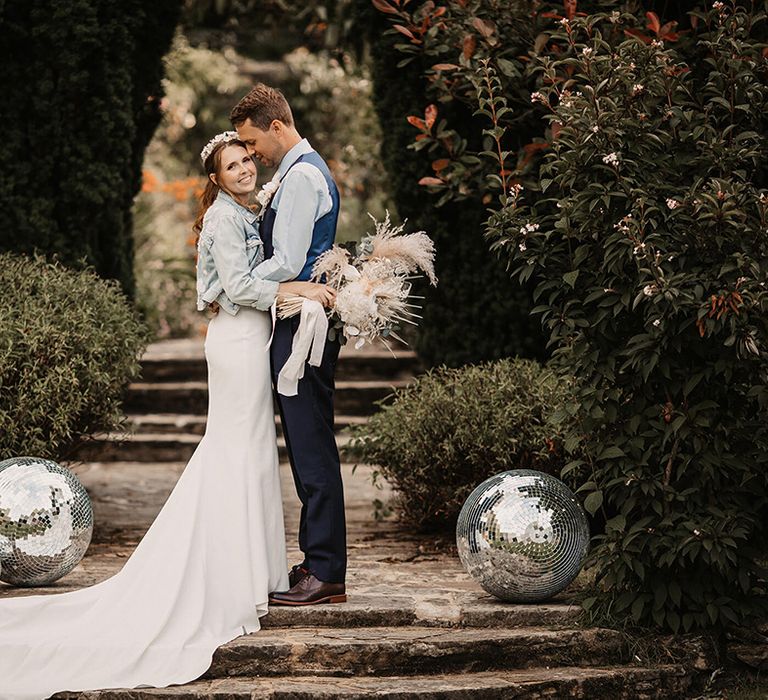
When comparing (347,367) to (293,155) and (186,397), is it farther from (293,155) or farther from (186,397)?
(293,155)

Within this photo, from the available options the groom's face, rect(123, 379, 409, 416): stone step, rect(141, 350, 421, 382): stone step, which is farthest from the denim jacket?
rect(141, 350, 421, 382): stone step

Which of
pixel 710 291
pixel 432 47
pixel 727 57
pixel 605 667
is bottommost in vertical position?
pixel 605 667

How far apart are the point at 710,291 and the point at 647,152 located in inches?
26.1

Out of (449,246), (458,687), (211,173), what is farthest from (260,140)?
(449,246)

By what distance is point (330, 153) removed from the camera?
57.5ft

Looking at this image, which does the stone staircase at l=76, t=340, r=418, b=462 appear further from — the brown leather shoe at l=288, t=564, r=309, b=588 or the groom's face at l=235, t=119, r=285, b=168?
the groom's face at l=235, t=119, r=285, b=168

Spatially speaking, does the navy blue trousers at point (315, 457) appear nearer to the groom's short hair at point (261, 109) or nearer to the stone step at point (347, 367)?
the groom's short hair at point (261, 109)

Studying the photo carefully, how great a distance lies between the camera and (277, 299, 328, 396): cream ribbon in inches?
197

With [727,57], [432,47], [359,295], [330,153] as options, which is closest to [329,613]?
[359,295]

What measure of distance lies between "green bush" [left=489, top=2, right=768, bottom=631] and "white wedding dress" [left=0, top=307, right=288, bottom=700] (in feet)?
4.16

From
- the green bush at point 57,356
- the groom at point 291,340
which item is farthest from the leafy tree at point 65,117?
the groom at point 291,340

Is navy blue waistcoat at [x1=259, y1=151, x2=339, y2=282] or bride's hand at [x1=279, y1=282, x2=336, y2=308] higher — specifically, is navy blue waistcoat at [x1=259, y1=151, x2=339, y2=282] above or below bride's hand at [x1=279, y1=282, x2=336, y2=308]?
above

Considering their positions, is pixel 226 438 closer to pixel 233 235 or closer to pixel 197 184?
pixel 233 235

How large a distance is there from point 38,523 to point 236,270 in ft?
4.93
